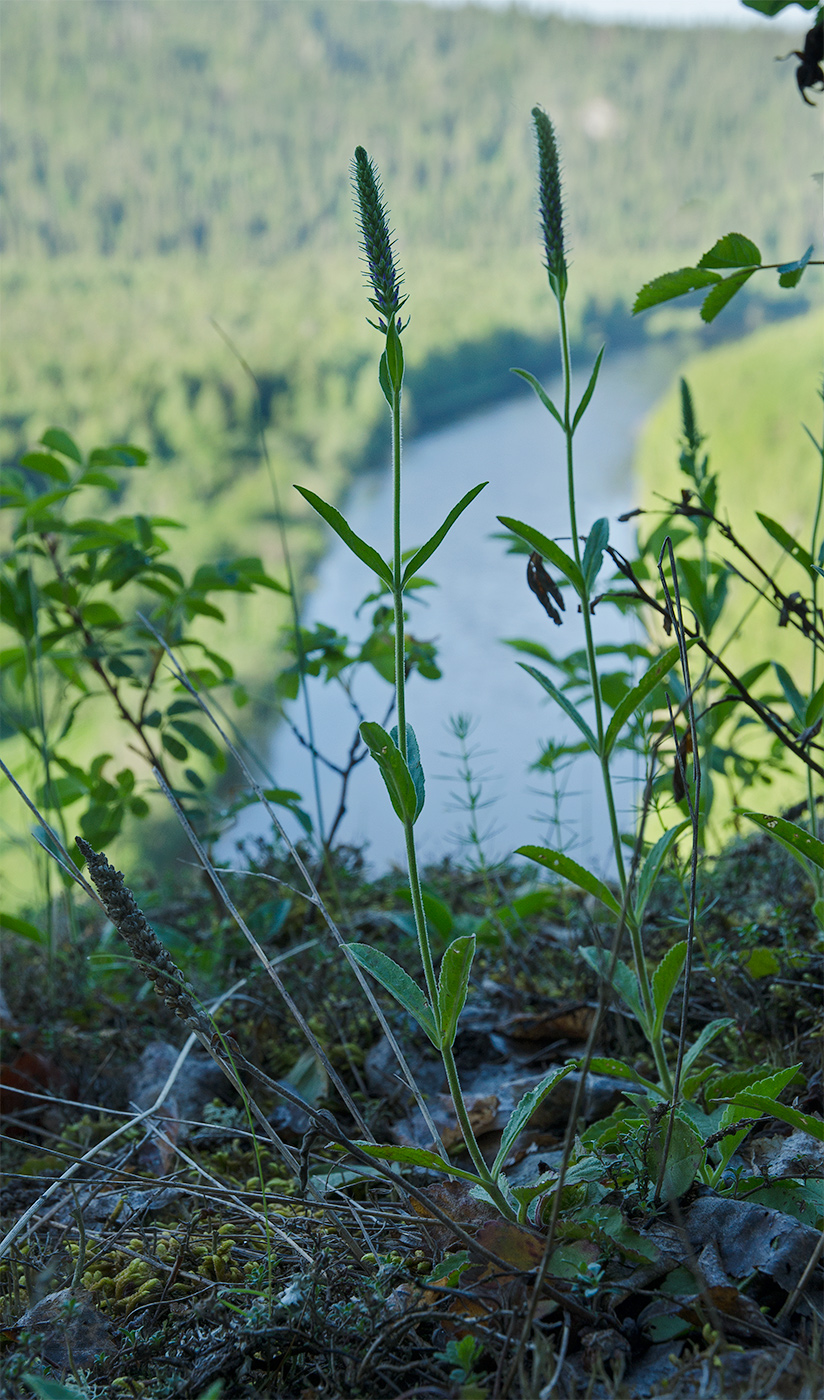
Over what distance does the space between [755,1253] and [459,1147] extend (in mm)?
285

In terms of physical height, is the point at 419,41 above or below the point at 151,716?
above

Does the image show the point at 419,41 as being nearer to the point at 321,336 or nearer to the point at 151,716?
the point at 321,336

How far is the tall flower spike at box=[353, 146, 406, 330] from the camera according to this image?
440 mm

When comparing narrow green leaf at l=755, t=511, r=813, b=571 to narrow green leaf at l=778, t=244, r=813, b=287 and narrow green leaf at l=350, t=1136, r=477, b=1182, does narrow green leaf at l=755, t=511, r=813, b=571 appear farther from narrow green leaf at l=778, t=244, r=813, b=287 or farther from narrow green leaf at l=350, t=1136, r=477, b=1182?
narrow green leaf at l=350, t=1136, r=477, b=1182

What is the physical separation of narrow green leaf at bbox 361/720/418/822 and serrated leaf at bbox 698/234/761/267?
0.41 m

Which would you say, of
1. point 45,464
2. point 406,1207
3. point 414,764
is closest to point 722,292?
point 414,764

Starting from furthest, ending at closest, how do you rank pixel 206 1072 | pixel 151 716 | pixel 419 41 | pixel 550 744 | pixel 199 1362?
pixel 419 41 < pixel 151 716 < pixel 550 744 < pixel 206 1072 < pixel 199 1362

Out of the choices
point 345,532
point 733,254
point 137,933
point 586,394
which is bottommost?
point 137,933

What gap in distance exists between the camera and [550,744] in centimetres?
101

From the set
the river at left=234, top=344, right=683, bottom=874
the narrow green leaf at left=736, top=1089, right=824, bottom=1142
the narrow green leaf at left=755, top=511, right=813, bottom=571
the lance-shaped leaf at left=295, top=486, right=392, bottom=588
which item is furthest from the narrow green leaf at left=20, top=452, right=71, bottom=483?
the narrow green leaf at left=736, top=1089, right=824, bottom=1142

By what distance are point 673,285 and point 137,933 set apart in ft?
1.83

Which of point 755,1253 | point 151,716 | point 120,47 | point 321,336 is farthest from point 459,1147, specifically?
point 120,47

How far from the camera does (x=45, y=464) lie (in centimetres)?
111

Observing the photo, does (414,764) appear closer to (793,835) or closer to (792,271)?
(793,835)
